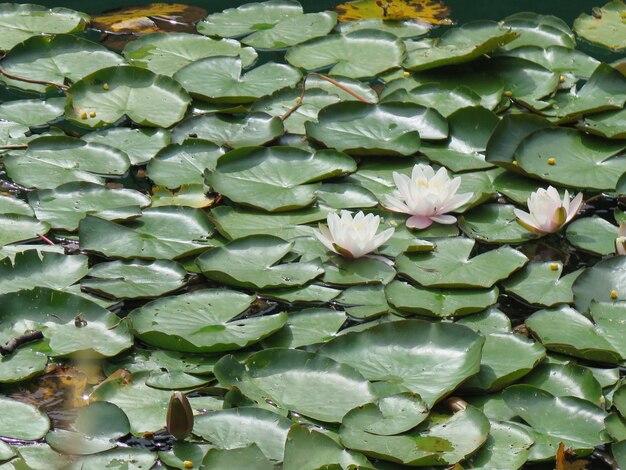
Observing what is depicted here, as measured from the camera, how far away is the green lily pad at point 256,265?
8.82 feet

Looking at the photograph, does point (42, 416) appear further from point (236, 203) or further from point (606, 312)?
point (606, 312)

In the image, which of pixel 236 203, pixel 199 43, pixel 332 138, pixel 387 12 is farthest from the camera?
pixel 387 12

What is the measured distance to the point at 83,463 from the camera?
6.81ft

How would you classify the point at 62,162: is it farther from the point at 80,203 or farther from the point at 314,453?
the point at 314,453

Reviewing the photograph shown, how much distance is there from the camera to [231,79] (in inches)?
151

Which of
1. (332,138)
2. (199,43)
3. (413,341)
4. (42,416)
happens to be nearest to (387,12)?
(199,43)

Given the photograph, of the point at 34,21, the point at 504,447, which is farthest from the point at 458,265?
the point at 34,21

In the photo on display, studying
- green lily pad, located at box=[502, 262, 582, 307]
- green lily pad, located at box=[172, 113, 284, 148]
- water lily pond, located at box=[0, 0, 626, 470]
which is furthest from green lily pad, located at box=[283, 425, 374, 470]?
green lily pad, located at box=[172, 113, 284, 148]

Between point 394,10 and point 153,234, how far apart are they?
2.24 metres

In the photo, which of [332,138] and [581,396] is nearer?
[581,396]

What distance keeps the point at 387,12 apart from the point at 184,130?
157 cm

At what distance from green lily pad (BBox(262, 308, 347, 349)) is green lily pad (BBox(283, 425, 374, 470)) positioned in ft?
1.30

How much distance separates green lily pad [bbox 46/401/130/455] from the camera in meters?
2.13

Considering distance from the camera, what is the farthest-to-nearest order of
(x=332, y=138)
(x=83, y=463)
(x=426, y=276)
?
(x=332, y=138)
(x=426, y=276)
(x=83, y=463)
